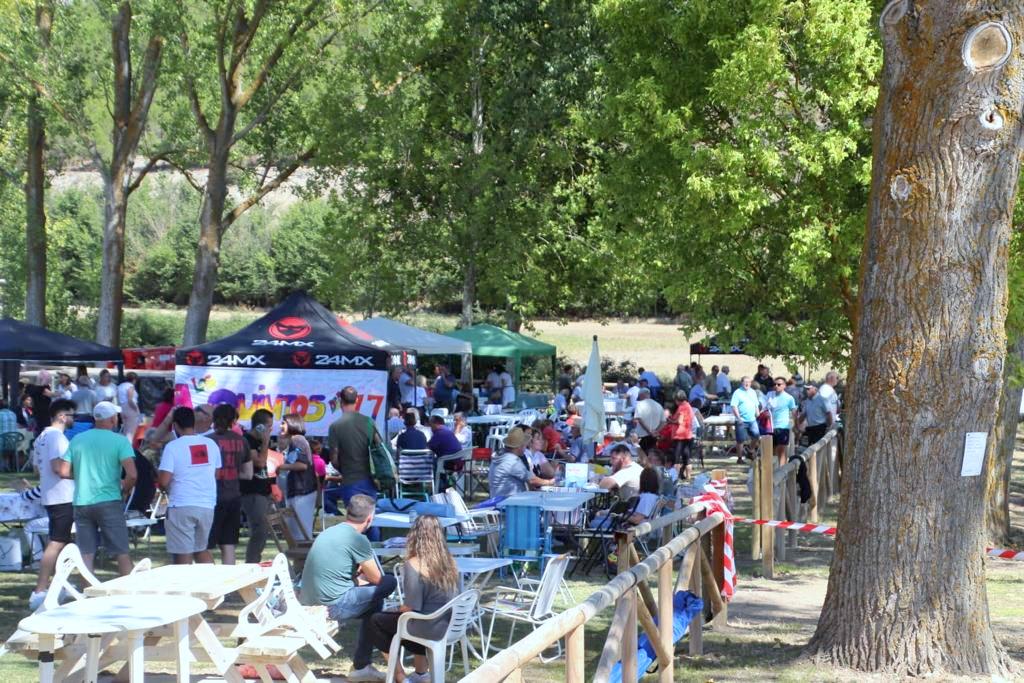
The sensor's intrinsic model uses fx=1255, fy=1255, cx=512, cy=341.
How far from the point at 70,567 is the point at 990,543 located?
10.1 metres

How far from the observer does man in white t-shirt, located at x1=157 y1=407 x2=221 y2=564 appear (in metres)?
9.23

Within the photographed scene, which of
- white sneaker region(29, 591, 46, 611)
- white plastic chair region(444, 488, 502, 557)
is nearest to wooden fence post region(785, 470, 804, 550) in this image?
white plastic chair region(444, 488, 502, 557)

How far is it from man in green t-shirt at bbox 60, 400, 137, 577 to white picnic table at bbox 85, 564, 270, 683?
1718 mm

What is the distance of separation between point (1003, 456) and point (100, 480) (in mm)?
10089

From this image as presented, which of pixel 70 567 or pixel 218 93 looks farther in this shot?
pixel 218 93

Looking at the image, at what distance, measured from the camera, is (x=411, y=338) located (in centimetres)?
2311

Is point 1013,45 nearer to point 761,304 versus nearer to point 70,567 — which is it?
point 70,567

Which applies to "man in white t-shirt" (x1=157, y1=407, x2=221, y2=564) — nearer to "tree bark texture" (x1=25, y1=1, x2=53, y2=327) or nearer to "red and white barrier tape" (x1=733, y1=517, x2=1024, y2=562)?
"red and white barrier tape" (x1=733, y1=517, x2=1024, y2=562)

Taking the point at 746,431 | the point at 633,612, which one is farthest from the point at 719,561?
the point at 746,431

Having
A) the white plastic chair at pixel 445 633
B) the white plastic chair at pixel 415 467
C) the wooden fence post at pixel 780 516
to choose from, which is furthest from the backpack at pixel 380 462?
the white plastic chair at pixel 445 633

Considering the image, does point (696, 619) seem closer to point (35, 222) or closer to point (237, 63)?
point (237, 63)

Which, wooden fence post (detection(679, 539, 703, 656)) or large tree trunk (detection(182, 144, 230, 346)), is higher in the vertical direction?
large tree trunk (detection(182, 144, 230, 346))

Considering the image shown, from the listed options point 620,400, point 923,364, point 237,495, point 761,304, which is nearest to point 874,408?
point 923,364

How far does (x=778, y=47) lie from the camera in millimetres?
14539
